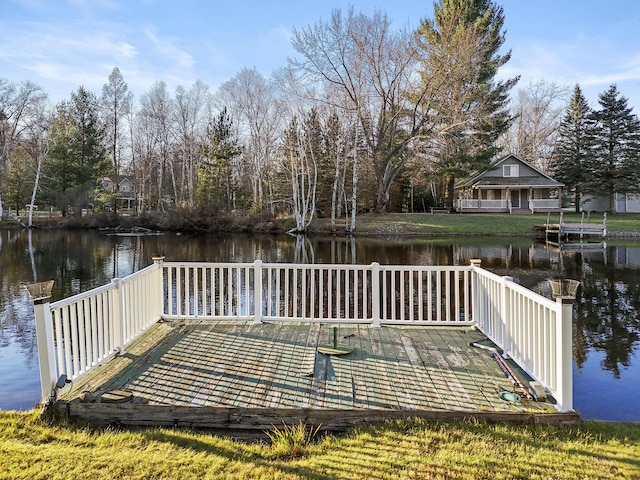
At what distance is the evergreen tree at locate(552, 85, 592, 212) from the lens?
33.8 m

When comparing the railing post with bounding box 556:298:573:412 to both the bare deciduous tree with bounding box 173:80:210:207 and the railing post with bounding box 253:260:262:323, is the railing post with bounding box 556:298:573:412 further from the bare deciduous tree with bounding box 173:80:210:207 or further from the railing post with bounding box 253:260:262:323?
the bare deciduous tree with bounding box 173:80:210:207

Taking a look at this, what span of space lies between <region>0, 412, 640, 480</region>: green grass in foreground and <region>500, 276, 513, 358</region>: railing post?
1.20 metres

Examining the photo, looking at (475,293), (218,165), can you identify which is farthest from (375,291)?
(218,165)

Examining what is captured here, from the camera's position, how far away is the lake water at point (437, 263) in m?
5.06

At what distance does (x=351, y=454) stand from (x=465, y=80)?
28562mm

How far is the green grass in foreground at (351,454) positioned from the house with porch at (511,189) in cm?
3210

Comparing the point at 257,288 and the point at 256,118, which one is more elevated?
the point at 256,118

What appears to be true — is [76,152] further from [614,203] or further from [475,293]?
[614,203]

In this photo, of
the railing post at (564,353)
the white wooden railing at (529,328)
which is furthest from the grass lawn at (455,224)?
the railing post at (564,353)

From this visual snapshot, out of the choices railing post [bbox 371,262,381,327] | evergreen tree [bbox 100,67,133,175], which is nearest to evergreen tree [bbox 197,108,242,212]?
evergreen tree [bbox 100,67,133,175]

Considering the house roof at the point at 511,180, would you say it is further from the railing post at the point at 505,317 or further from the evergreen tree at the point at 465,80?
the railing post at the point at 505,317

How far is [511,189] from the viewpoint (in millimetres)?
34000

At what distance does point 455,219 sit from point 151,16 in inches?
910

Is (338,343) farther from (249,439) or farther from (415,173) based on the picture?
(415,173)
